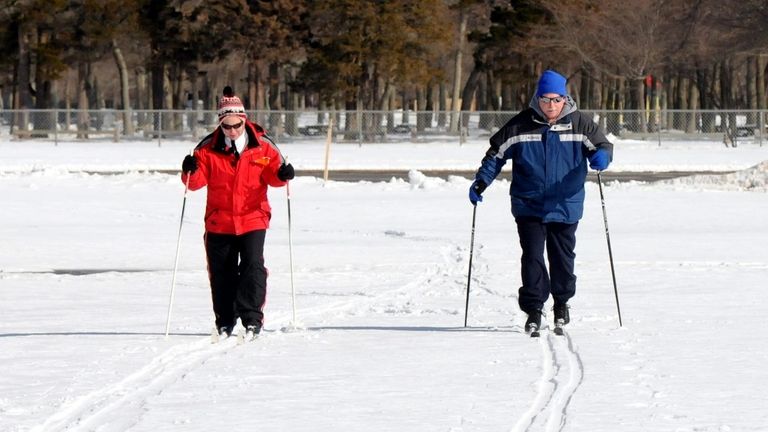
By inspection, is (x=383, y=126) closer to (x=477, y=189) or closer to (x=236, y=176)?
(x=477, y=189)

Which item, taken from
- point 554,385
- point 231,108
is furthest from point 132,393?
point 231,108

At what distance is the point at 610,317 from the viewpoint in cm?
1023

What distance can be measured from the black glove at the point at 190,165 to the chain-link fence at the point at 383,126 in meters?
36.9

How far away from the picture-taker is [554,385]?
23.5 ft

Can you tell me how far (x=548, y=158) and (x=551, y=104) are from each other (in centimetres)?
34

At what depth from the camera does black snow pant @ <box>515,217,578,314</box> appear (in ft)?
30.0

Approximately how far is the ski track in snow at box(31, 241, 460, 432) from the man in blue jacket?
1846mm

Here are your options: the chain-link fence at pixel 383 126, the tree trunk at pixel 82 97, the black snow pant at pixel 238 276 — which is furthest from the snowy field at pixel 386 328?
the tree trunk at pixel 82 97

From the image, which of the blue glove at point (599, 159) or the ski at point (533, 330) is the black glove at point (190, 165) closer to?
the ski at point (533, 330)

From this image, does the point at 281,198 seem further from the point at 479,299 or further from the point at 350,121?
the point at 350,121

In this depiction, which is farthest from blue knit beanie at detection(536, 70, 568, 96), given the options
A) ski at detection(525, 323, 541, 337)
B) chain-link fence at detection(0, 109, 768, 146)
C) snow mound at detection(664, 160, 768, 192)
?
chain-link fence at detection(0, 109, 768, 146)

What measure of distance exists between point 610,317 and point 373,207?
12.8 m

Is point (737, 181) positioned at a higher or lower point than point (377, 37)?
lower

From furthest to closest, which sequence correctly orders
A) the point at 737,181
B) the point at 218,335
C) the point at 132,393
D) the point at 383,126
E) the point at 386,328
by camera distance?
1. the point at 383,126
2. the point at 737,181
3. the point at 386,328
4. the point at 218,335
5. the point at 132,393
